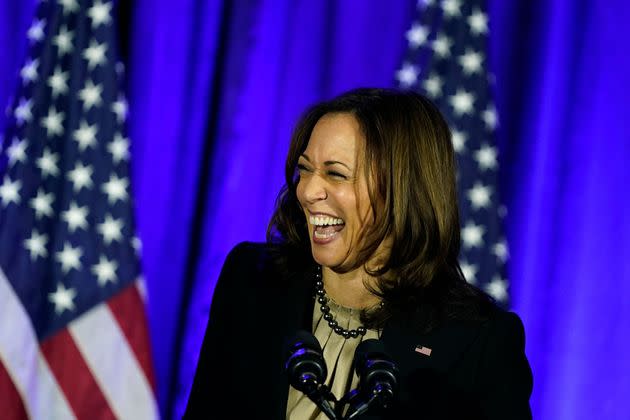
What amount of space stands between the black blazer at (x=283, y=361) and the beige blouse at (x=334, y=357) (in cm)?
4

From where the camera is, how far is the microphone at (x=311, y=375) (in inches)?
45.0

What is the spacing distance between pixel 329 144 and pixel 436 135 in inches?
11.5

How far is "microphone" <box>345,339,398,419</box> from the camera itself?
1.13 meters

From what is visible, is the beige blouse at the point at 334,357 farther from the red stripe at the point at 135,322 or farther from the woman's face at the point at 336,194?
the red stripe at the point at 135,322

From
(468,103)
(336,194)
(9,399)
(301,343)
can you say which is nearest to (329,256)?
(336,194)

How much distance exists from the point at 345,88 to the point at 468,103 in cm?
48

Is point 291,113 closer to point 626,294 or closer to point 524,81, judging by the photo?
point 524,81

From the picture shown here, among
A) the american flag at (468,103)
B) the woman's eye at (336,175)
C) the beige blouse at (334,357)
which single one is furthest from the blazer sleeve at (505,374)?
the american flag at (468,103)

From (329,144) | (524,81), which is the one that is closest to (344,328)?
(329,144)

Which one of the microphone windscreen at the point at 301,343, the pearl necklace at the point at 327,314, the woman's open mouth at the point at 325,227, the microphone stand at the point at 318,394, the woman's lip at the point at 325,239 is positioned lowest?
the pearl necklace at the point at 327,314

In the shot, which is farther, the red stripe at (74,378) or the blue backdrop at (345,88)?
the blue backdrop at (345,88)

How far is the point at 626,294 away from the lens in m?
2.95

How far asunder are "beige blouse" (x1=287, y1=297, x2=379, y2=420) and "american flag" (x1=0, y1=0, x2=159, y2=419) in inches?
38.4

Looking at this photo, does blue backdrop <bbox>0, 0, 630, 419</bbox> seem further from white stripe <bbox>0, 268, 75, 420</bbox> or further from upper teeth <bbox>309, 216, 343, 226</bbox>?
upper teeth <bbox>309, 216, 343, 226</bbox>
